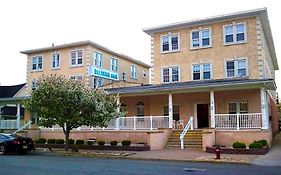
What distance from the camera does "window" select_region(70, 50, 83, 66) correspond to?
3416 centimetres

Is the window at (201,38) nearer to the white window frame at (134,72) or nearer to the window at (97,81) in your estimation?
the window at (97,81)

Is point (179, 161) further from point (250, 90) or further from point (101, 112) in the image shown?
point (250, 90)

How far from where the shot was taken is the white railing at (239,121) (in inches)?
860

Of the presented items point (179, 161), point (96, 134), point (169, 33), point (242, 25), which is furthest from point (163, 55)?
point (179, 161)

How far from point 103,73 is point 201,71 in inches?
457

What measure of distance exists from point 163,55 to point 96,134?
8.86 m

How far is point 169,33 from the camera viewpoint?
95.5 feet

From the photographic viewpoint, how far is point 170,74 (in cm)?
2869

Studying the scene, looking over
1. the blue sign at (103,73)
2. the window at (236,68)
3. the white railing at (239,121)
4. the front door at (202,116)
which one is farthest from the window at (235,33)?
the blue sign at (103,73)

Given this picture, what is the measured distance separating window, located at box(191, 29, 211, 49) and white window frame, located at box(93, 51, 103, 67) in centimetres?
1111

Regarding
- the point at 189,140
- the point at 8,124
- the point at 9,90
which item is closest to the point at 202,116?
the point at 189,140

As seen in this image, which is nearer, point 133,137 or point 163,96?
point 133,137

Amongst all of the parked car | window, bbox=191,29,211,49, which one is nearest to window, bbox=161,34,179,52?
window, bbox=191,29,211,49

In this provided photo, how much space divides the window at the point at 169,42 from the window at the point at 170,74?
64.7 inches
